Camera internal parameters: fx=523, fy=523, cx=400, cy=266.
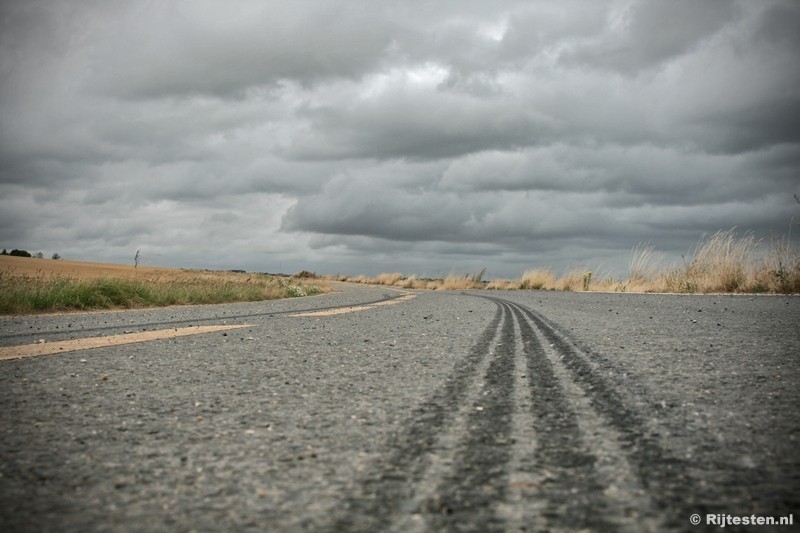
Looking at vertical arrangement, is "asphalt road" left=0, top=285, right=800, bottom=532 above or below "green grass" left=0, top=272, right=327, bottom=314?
below

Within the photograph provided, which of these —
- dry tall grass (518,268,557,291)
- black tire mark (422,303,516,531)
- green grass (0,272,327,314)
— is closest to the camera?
black tire mark (422,303,516,531)

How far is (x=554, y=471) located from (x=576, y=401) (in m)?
1.10

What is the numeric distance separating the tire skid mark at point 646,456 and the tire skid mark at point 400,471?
75cm

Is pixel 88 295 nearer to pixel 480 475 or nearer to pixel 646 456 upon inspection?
pixel 480 475

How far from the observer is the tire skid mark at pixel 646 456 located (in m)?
1.58

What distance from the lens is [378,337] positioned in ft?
20.1

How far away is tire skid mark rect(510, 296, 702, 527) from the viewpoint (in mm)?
1579

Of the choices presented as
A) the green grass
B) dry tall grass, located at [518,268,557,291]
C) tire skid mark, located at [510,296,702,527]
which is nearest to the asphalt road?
tire skid mark, located at [510,296,702,527]

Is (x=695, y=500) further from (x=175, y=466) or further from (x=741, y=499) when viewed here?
(x=175, y=466)

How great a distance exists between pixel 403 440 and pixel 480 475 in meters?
0.50

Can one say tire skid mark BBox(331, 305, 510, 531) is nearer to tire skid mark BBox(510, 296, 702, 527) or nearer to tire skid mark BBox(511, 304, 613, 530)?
tire skid mark BBox(511, 304, 613, 530)

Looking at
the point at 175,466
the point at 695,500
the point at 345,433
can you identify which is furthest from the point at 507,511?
the point at 175,466

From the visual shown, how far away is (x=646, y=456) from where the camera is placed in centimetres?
199

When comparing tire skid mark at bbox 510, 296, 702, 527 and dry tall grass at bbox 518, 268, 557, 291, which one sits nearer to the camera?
tire skid mark at bbox 510, 296, 702, 527
